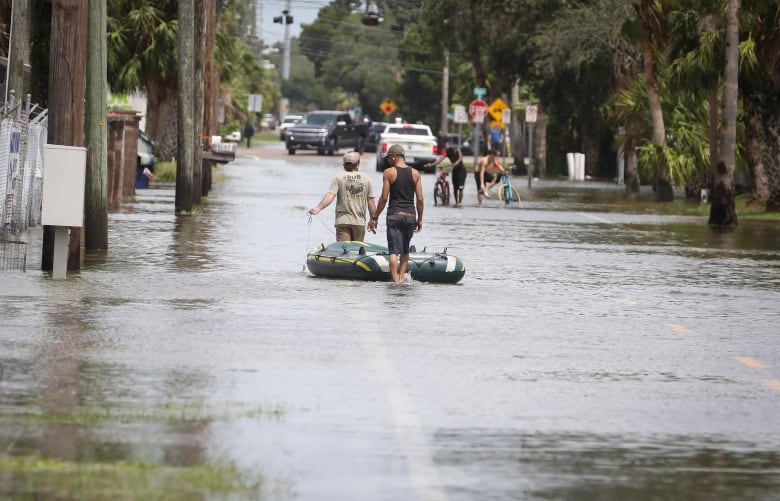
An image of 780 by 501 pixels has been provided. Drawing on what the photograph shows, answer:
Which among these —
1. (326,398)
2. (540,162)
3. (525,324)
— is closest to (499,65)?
(540,162)

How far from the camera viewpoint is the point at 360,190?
2073 cm

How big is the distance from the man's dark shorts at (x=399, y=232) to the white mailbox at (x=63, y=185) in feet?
11.1

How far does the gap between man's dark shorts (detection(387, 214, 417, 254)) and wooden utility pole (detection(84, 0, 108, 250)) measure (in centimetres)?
458

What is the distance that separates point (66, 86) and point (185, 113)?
43.8 feet

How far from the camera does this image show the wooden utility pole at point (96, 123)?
71.0 ft

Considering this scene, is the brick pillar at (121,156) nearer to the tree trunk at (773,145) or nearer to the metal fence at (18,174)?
the metal fence at (18,174)

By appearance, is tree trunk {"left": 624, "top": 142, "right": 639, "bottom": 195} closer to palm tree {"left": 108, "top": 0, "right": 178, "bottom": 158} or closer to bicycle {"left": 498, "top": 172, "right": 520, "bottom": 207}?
Answer: bicycle {"left": 498, "top": 172, "right": 520, "bottom": 207}

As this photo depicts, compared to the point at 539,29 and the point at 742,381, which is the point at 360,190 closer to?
the point at 742,381

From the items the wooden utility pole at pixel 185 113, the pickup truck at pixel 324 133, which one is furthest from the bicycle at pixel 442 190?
the pickup truck at pixel 324 133

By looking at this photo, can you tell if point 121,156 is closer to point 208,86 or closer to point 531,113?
point 208,86

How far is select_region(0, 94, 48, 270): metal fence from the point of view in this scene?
911 inches

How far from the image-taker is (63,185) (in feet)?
61.4

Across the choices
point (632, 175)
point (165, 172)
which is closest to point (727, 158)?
point (632, 175)

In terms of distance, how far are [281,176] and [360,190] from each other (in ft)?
111
